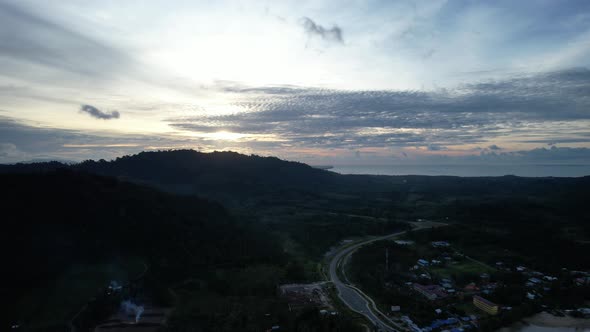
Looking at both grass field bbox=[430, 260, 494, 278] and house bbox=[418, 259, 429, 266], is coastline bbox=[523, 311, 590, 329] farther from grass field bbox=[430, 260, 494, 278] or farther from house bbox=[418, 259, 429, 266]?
house bbox=[418, 259, 429, 266]

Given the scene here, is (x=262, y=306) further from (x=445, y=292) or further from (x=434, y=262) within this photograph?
(x=434, y=262)

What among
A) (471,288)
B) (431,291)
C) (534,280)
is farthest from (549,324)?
(534,280)

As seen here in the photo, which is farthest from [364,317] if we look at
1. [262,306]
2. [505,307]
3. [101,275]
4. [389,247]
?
[101,275]

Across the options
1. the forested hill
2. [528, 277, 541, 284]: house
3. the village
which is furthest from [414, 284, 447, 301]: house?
the forested hill

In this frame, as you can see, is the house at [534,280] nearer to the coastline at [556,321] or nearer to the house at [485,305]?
the coastline at [556,321]

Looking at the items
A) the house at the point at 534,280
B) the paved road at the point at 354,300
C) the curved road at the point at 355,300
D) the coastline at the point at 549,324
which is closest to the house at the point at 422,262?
the curved road at the point at 355,300

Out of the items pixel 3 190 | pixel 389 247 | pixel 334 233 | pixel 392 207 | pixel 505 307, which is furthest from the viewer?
pixel 392 207

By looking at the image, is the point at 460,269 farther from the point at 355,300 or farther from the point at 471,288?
the point at 355,300
